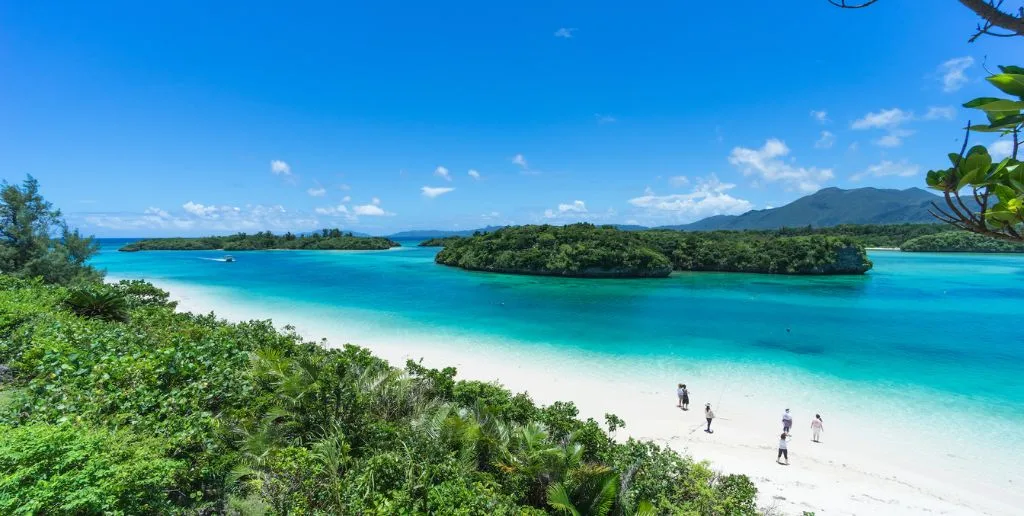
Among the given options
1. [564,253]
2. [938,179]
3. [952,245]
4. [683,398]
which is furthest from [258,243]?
[952,245]

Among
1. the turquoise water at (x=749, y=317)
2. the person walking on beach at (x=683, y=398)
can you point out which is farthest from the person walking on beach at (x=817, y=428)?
the turquoise water at (x=749, y=317)

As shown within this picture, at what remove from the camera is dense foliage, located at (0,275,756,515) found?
5887mm

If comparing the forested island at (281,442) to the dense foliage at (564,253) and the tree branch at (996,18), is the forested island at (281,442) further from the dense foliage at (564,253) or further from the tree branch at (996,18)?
the dense foliage at (564,253)

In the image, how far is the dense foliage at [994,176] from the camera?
3.00 m

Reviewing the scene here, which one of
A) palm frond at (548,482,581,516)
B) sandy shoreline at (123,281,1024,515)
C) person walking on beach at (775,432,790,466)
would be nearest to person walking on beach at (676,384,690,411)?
sandy shoreline at (123,281,1024,515)

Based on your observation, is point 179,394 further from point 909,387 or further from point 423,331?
point 909,387

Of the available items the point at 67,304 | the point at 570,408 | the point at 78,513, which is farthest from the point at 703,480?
the point at 67,304

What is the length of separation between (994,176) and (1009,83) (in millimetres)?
607

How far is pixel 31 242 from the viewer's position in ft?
78.7

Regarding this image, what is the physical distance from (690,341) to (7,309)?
27.3 metres

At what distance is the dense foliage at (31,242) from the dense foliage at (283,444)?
17100mm

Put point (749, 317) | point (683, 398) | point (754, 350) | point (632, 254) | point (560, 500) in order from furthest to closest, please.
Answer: point (632, 254), point (749, 317), point (754, 350), point (683, 398), point (560, 500)

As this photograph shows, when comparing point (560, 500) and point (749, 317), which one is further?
point (749, 317)

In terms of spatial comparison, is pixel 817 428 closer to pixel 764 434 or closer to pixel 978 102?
pixel 764 434
